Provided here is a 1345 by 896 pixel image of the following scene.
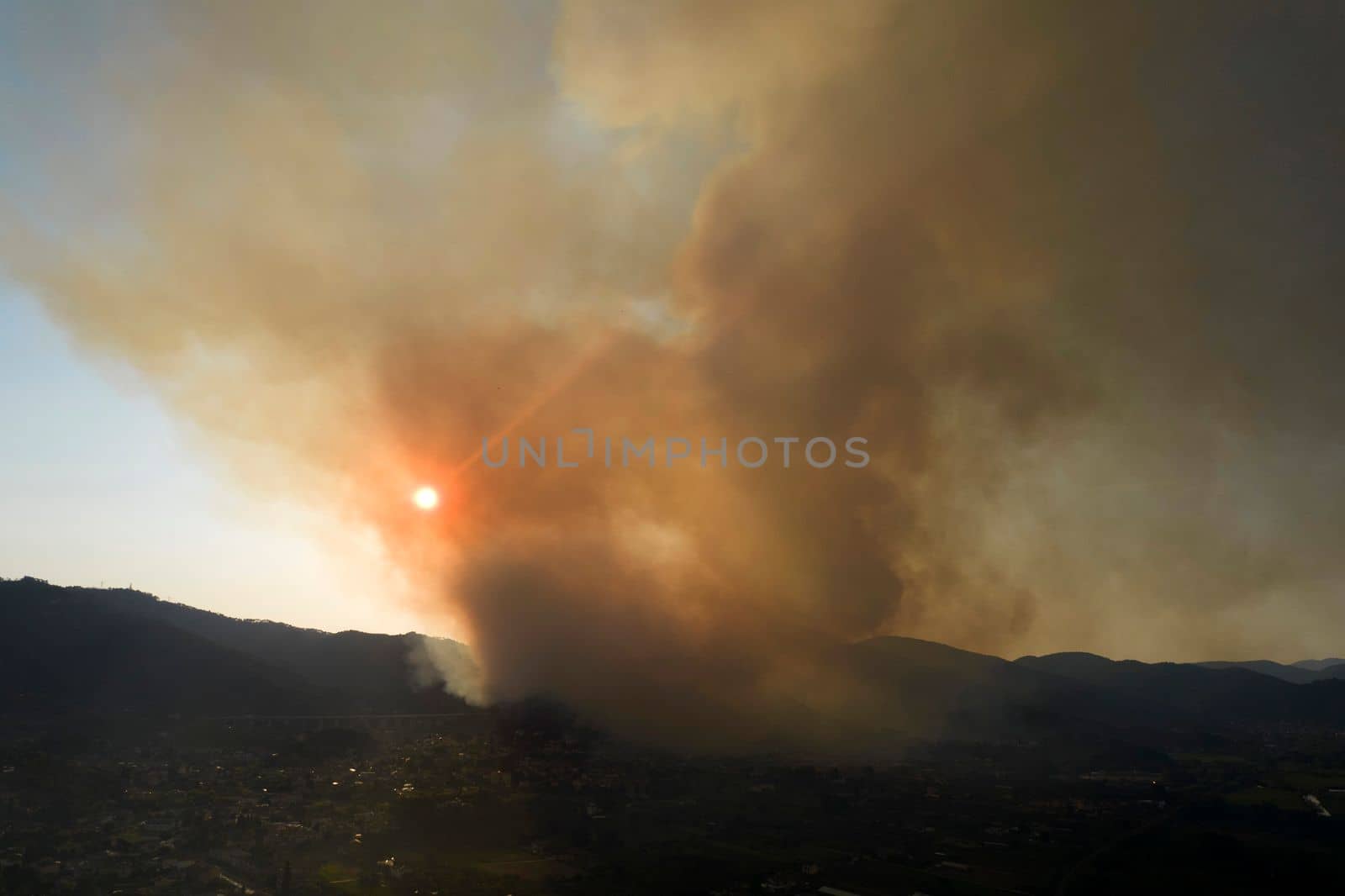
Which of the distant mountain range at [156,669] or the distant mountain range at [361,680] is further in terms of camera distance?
the distant mountain range at [361,680]

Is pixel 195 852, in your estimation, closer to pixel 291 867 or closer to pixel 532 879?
pixel 291 867

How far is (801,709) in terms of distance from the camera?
256ft

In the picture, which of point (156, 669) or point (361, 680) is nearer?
point (156, 669)

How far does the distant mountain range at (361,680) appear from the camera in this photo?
2478 inches

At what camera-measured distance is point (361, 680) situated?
82.8 metres

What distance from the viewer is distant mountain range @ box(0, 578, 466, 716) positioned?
60688 mm

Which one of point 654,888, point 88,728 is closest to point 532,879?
point 654,888

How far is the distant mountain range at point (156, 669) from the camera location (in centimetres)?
6069

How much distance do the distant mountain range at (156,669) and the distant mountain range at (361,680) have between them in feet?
0.51

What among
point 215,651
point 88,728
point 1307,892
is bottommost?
point 1307,892

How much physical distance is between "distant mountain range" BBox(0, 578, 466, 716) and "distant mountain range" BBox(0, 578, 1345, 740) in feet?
0.51

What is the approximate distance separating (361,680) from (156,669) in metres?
20.4

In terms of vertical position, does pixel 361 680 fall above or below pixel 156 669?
below

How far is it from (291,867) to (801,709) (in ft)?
180
